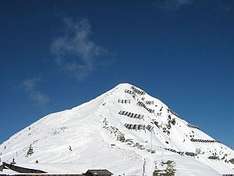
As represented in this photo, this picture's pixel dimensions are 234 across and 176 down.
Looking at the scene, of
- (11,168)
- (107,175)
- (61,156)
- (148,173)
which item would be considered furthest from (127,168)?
(107,175)

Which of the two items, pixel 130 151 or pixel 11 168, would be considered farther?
pixel 130 151

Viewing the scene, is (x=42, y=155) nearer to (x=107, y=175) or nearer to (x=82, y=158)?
(x=82, y=158)

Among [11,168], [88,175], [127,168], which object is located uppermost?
[127,168]

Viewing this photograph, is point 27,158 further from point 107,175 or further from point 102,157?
point 107,175

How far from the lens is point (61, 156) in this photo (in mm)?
199000

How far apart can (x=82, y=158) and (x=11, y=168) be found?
70832 mm

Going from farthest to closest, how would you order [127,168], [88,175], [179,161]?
[179,161], [127,168], [88,175]

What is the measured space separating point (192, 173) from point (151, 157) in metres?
22.2

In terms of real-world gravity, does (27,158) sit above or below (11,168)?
above

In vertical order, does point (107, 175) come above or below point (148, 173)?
below

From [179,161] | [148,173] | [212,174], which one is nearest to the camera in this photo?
[148,173]

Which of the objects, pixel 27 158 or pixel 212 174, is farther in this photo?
pixel 27 158

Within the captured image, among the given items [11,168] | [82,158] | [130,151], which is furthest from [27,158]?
[11,168]

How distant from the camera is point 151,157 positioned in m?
189
